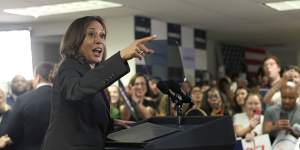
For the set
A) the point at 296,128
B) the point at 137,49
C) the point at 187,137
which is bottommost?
the point at 296,128

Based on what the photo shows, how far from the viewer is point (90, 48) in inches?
61.5

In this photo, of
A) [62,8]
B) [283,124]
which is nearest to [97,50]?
[283,124]

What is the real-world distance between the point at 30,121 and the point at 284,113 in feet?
6.45

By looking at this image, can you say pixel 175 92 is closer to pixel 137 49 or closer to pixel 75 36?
pixel 137 49

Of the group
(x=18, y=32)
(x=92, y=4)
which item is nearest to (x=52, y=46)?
(x=18, y=32)

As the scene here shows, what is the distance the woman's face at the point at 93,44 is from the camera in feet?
5.10

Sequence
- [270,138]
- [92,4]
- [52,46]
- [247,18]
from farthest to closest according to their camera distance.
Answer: [52,46] → [247,18] → [92,4] → [270,138]

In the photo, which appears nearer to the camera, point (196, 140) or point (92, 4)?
point (196, 140)

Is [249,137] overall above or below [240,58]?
below

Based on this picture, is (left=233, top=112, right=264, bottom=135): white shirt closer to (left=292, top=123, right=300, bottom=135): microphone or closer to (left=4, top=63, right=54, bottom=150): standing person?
(left=292, top=123, right=300, bottom=135): microphone

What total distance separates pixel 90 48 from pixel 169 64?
686 centimetres

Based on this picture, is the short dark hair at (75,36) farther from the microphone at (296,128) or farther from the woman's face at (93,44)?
the microphone at (296,128)

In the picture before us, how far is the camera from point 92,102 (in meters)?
1.53

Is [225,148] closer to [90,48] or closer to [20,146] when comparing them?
[90,48]
